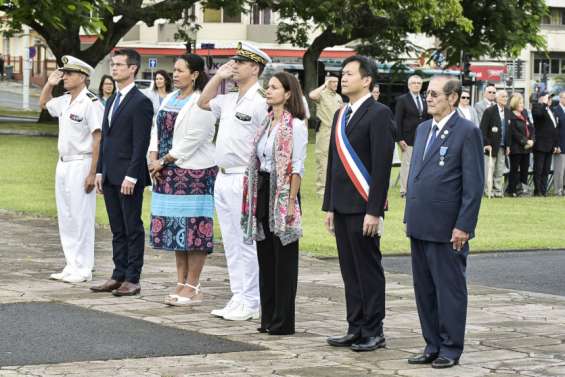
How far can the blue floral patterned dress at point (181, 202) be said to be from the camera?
428 inches

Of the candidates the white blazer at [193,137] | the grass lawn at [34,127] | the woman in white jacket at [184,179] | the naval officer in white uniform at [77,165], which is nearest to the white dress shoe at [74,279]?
the naval officer in white uniform at [77,165]

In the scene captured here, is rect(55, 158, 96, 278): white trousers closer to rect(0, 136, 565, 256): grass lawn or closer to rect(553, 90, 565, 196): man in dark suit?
rect(0, 136, 565, 256): grass lawn

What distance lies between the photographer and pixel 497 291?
39.7 ft

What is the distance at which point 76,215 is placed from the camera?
12.2m

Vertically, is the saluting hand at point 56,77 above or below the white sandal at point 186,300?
above

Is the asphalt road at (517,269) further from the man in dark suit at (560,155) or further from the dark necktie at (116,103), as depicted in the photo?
the man in dark suit at (560,155)

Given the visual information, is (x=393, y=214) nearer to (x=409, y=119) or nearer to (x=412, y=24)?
(x=409, y=119)

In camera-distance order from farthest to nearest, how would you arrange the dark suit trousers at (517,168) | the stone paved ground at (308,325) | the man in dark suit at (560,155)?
the man in dark suit at (560,155)
the dark suit trousers at (517,168)
the stone paved ground at (308,325)

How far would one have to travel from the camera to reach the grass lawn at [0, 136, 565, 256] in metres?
16.1

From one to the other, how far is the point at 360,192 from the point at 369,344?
3.22 feet

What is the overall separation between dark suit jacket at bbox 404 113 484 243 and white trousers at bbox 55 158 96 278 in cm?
439

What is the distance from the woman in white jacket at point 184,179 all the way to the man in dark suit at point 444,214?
263 centimetres

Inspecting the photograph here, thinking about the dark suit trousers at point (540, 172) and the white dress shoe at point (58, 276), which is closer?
the white dress shoe at point (58, 276)

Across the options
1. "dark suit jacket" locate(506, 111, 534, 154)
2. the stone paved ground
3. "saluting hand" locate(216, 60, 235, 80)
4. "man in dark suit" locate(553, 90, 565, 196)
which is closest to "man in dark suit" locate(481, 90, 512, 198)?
"dark suit jacket" locate(506, 111, 534, 154)
